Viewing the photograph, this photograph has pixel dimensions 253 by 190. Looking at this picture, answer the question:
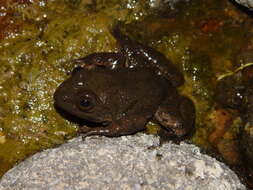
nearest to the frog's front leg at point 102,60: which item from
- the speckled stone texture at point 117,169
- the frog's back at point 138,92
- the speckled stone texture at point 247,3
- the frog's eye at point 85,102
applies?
the frog's back at point 138,92

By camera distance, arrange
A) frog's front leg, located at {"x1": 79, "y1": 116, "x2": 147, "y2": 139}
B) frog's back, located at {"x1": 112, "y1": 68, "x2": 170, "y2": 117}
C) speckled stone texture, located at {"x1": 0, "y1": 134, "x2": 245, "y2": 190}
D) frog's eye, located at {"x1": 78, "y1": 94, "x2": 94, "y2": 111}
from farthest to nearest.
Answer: frog's back, located at {"x1": 112, "y1": 68, "x2": 170, "y2": 117}
frog's front leg, located at {"x1": 79, "y1": 116, "x2": 147, "y2": 139}
frog's eye, located at {"x1": 78, "y1": 94, "x2": 94, "y2": 111}
speckled stone texture, located at {"x1": 0, "y1": 134, "x2": 245, "y2": 190}

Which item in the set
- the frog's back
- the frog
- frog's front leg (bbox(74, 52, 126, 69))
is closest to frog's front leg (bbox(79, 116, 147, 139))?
the frog

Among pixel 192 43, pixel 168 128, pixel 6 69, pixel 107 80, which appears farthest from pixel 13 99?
pixel 192 43

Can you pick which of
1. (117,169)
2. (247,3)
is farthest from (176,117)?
(247,3)

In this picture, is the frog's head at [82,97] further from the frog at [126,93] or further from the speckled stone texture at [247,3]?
the speckled stone texture at [247,3]

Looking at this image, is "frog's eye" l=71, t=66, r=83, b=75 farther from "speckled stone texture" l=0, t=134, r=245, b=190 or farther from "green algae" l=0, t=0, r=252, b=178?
"speckled stone texture" l=0, t=134, r=245, b=190

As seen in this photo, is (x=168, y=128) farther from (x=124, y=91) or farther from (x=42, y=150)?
(x=42, y=150)
